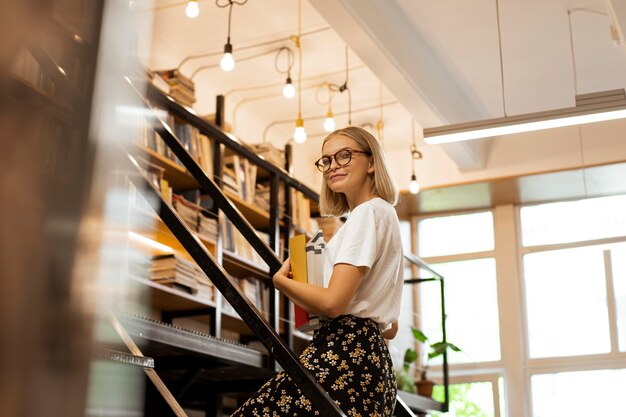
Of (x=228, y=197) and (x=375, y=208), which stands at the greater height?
(x=228, y=197)

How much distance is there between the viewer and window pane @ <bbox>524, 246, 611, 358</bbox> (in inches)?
328

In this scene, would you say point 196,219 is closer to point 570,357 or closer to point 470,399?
point 470,399

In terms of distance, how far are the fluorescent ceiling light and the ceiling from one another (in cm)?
44

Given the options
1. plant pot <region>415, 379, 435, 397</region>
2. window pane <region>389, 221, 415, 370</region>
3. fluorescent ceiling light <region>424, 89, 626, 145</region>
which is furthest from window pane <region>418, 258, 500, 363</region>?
fluorescent ceiling light <region>424, 89, 626, 145</region>

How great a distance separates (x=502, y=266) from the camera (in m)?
8.72

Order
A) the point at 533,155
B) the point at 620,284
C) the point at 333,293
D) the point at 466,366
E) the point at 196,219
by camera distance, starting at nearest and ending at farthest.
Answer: the point at 333,293, the point at 196,219, the point at 533,155, the point at 620,284, the point at 466,366

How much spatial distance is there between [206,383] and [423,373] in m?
4.08

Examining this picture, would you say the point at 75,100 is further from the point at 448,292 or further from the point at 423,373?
the point at 448,292

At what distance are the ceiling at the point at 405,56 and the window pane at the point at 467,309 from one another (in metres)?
1.47

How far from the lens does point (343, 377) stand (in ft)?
5.24

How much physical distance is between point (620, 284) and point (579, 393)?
118 cm

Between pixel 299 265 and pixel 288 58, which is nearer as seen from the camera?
pixel 299 265

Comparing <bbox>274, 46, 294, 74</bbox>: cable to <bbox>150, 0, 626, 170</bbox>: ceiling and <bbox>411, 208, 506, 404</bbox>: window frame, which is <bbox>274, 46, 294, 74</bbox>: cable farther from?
<bbox>411, 208, 506, 404</bbox>: window frame

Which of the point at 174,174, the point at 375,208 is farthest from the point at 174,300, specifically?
the point at 375,208
